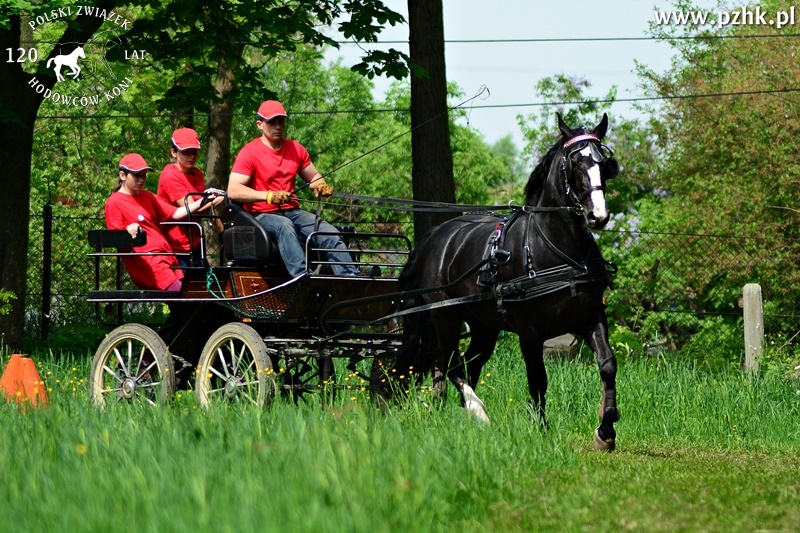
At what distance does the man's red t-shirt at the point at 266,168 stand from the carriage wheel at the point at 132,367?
130 cm

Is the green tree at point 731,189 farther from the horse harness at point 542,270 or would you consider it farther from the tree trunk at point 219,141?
the horse harness at point 542,270

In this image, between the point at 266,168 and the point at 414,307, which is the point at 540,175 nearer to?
the point at 414,307

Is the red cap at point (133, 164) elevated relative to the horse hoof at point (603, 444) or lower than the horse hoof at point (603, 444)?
elevated

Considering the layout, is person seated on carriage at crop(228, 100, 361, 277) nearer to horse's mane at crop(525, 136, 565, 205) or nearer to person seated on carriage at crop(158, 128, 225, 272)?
person seated on carriage at crop(158, 128, 225, 272)

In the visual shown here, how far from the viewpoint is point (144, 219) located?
33.6 ft

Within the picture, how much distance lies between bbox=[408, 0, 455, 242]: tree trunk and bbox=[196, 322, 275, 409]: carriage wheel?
13.4 feet

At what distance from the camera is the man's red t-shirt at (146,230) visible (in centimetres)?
1025

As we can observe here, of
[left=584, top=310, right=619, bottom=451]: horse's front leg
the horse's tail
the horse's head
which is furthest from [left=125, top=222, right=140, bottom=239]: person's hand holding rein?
[left=584, top=310, right=619, bottom=451]: horse's front leg

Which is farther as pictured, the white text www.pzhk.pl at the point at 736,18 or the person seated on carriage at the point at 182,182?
the white text www.pzhk.pl at the point at 736,18

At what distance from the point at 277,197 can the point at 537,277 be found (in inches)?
83.0

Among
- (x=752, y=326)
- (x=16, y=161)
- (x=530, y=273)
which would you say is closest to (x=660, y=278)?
(x=752, y=326)

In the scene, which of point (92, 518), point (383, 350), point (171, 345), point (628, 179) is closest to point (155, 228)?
point (171, 345)

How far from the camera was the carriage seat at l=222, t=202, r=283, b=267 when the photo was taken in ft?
30.8

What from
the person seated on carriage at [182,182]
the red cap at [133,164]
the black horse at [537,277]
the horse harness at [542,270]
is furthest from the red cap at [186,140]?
the horse harness at [542,270]
